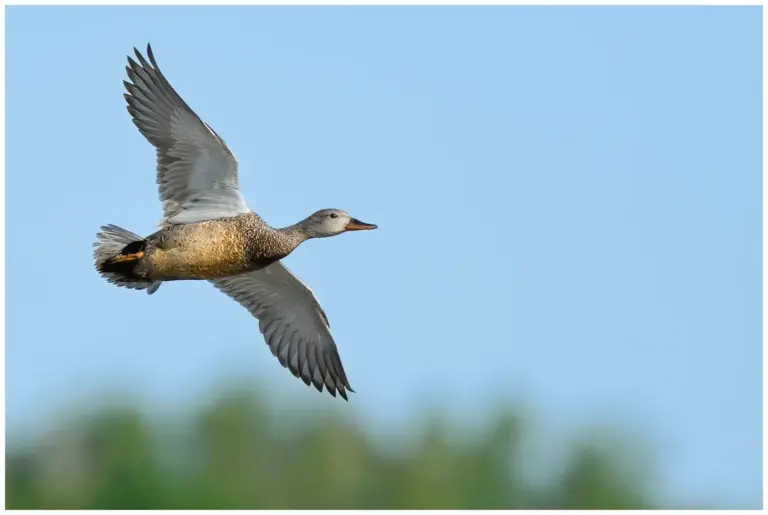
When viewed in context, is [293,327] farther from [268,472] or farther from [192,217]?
[268,472]

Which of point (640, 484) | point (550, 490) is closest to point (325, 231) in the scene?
point (550, 490)

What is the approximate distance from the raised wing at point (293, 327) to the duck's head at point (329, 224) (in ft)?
2.72

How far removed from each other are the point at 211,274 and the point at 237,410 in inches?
505

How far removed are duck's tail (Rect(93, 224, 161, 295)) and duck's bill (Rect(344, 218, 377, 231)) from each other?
139cm

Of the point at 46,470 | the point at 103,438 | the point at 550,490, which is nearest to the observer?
the point at 550,490

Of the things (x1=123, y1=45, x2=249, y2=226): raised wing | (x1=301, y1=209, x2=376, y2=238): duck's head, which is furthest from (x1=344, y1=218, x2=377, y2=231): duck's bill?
(x1=123, y1=45, x2=249, y2=226): raised wing

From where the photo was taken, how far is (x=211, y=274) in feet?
31.8

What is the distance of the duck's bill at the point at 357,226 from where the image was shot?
1009 centimetres

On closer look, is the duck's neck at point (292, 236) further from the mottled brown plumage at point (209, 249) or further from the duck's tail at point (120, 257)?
the duck's tail at point (120, 257)

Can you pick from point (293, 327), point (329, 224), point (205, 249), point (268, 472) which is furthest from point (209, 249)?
point (268, 472)

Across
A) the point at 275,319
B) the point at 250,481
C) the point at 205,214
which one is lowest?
the point at 250,481

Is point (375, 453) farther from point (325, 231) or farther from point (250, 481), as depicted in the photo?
point (325, 231)

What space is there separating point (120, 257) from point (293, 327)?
177 centimetres

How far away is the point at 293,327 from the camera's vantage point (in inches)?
429
